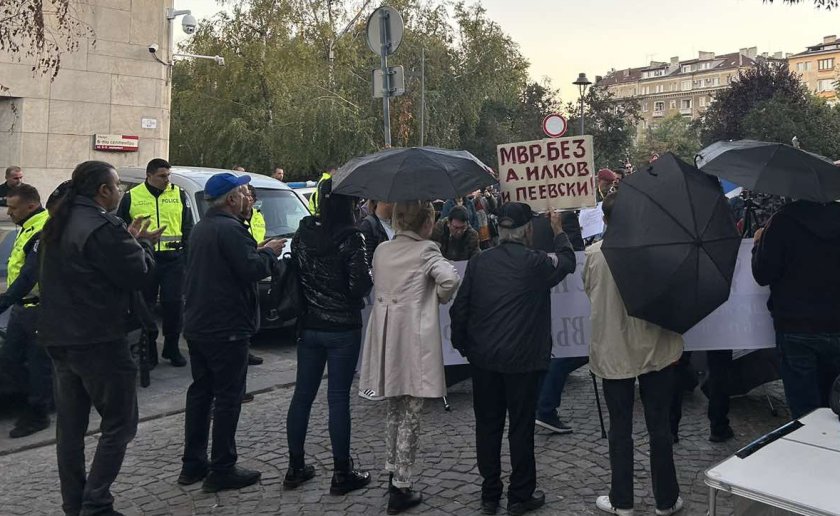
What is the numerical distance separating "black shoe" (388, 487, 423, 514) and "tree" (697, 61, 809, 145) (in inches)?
1451

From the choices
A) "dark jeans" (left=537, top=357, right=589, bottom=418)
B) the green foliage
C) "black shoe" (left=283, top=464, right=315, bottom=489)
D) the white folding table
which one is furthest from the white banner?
the green foliage

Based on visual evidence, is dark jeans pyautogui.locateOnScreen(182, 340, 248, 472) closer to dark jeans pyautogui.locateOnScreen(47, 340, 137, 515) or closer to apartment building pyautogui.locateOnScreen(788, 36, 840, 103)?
dark jeans pyautogui.locateOnScreen(47, 340, 137, 515)

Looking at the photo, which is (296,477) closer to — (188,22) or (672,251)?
(672,251)

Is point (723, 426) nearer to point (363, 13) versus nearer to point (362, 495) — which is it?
point (362, 495)

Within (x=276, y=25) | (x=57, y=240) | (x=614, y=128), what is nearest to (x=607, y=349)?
(x=57, y=240)

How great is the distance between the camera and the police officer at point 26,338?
5.96m

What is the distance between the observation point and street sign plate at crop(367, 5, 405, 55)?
371 inches

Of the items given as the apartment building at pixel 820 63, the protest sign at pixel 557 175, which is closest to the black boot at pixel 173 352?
the protest sign at pixel 557 175

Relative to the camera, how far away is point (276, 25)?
28.8 metres

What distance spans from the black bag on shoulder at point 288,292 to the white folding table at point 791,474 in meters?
2.77

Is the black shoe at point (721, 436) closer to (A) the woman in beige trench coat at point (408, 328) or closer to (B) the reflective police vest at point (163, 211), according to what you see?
(A) the woman in beige trench coat at point (408, 328)

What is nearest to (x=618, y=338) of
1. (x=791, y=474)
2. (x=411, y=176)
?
(x=411, y=176)

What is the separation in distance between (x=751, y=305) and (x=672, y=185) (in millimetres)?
1833

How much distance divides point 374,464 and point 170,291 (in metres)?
3.61
